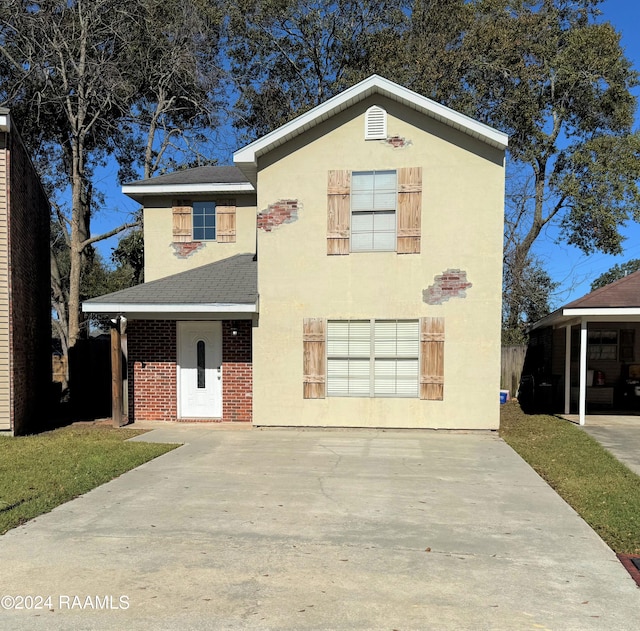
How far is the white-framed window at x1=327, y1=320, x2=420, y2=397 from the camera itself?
10.5 m

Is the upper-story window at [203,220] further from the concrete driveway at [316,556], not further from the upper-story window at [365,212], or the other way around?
the concrete driveway at [316,556]

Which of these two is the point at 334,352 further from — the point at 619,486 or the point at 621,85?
the point at 621,85

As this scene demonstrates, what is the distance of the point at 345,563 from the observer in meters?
4.23

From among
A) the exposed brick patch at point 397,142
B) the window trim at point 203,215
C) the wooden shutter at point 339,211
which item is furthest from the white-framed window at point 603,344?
the window trim at point 203,215

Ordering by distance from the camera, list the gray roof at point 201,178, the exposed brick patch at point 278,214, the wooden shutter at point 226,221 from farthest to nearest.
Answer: the wooden shutter at point 226,221 → the gray roof at point 201,178 → the exposed brick patch at point 278,214

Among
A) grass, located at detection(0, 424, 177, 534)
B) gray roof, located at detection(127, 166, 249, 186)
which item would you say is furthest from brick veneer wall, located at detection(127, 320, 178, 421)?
gray roof, located at detection(127, 166, 249, 186)

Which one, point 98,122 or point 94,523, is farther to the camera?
point 98,122

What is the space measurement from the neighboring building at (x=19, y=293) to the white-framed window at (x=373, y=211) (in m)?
6.42

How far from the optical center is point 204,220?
1412cm

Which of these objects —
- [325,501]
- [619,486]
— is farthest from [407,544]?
[619,486]

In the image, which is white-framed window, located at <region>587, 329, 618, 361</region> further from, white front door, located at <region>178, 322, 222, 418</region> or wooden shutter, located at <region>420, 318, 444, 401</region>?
white front door, located at <region>178, 322, 222, 418</region>

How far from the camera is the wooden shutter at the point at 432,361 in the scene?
10.4m

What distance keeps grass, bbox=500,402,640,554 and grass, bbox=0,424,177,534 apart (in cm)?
555

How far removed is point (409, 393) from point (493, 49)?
56.9 ft
